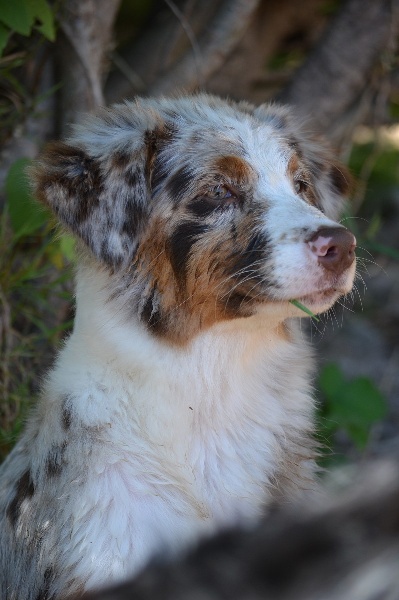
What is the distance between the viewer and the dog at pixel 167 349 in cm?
354

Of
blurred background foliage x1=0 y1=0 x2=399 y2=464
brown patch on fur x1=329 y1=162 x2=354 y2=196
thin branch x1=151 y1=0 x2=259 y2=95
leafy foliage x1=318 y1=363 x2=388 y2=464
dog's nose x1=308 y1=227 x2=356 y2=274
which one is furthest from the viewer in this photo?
thin branch x1=151 y1=0 x2=259 y2=95

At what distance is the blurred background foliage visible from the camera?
17.2 feet

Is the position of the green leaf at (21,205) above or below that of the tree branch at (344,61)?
below

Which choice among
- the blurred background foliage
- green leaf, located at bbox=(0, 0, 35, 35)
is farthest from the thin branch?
green leaf, located at bbox=(0, 0, 35, 35)

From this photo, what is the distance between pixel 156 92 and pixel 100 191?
102 inches

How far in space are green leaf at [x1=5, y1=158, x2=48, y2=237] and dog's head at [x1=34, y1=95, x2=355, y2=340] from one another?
866 millimetres

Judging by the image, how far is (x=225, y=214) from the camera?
12.6 ft

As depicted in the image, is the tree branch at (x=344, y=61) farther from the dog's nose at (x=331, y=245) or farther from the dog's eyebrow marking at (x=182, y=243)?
the dog's nose at (x=331, y=245)

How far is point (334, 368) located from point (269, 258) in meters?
2.77

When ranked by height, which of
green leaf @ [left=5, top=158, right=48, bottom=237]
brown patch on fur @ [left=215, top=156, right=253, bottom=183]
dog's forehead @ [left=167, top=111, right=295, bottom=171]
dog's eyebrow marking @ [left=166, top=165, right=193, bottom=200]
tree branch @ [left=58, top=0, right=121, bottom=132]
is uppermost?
tree branch @ [left=58, top=0, right=121, bottom=132]

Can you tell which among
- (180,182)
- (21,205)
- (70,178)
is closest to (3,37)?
(21,205)

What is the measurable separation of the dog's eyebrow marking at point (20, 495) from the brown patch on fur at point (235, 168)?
1.53m

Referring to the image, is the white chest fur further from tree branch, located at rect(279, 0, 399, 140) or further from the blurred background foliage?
tree branch, located at rect(279, 0, 399, 140)

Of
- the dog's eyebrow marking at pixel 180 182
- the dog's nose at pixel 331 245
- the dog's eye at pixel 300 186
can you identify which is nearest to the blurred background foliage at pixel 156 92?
the dog's eye at pixel 300 186
